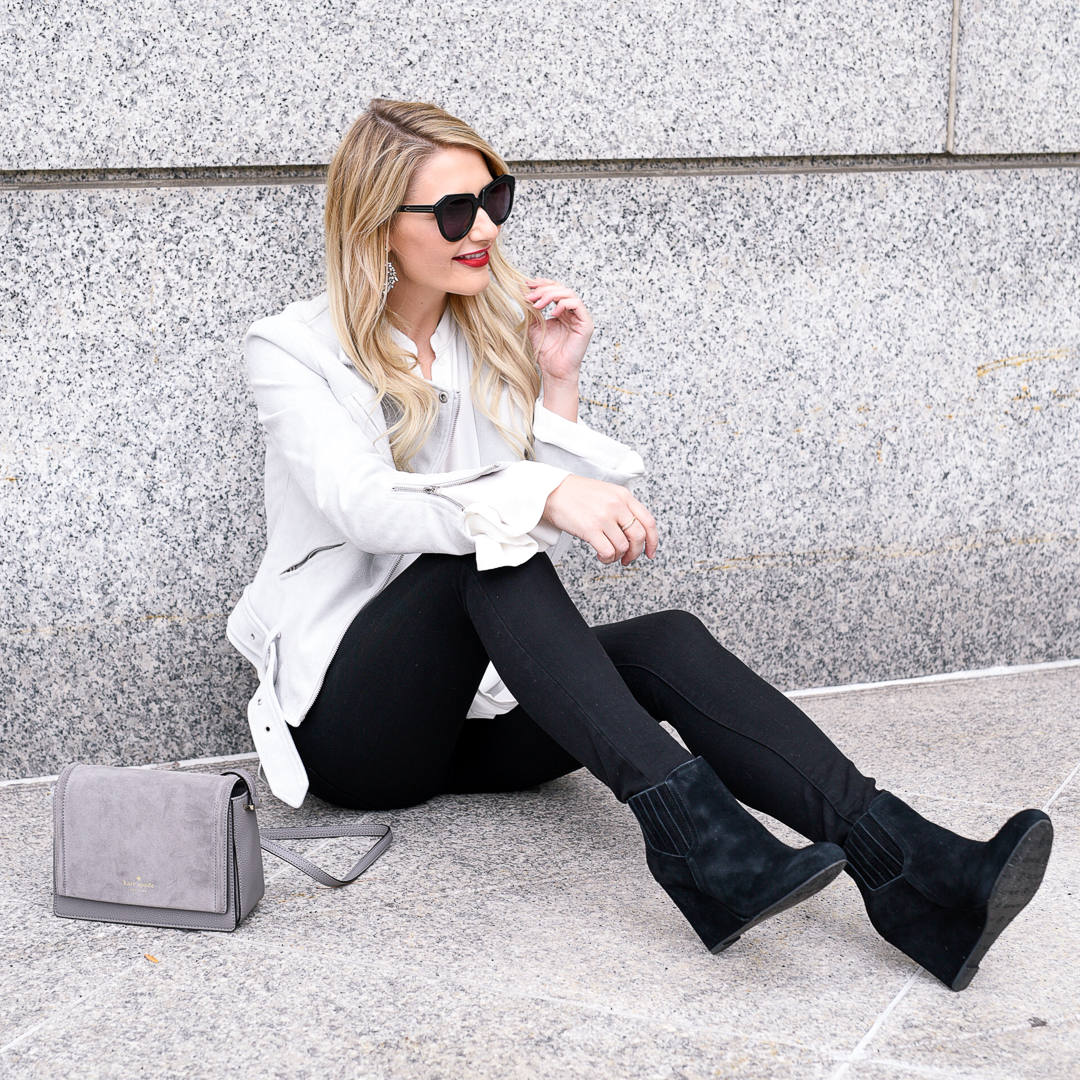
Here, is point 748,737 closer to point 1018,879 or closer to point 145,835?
point 1018,879

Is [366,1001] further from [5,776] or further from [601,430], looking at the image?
[601,430]

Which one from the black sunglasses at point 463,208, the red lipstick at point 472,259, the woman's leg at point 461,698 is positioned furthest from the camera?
the red lipstick at point 472,259

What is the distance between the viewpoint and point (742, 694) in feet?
7.29

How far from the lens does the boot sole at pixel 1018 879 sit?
1833mm

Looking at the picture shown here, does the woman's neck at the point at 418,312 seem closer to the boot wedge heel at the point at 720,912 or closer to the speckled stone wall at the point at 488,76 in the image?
the speckled stone wall at the point at 488,76

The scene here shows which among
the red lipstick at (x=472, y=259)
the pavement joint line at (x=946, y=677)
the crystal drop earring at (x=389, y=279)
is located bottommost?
the pavement joint line at (x=946, y=677)

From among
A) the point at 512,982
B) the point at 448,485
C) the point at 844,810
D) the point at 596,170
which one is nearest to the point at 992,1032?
the point at 844,810

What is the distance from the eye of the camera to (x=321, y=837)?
2512mm

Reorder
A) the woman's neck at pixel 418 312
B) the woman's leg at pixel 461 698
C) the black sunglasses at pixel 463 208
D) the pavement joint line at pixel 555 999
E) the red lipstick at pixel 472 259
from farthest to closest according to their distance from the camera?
1. the woman's neck at pixel 418 312
2. the red lipstick at pixel 472 259
3. the black sunglasses at pixel 463 208
4. the woman's leg at pixel 461 698
5. the pavement joint line at pixel 555 999

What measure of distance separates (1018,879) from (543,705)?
32.6 inches

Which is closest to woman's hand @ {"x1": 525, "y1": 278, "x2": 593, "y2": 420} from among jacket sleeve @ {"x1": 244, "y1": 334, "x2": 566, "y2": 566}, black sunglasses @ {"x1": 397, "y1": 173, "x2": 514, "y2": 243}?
black sunglasses @ {"x1": 397, "y1": 173, "x2": 514, "y2": 243}

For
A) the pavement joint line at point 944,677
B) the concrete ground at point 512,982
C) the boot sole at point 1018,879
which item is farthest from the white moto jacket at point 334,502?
the pavement joint line at point 944,677

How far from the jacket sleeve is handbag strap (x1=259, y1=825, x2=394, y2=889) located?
24.8 inches

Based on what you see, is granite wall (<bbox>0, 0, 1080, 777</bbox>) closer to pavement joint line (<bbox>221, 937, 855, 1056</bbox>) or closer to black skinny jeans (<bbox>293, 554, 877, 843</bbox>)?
black skinny jeans (<bbox>293, 554, 877, 843</bbox>)
